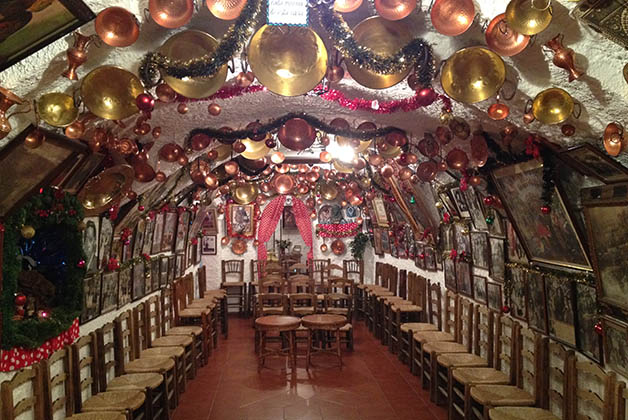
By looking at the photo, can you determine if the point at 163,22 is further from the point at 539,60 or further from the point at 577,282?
the point at 577,282

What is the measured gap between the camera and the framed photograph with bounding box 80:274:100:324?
447 cm

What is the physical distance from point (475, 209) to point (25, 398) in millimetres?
4538

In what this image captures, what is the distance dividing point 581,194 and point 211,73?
8.41 feet

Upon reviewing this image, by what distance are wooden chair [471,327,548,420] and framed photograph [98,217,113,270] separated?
374 cm

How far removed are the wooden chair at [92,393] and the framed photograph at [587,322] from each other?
11.9 ft

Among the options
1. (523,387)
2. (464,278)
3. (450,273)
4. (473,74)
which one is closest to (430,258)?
(450,273)

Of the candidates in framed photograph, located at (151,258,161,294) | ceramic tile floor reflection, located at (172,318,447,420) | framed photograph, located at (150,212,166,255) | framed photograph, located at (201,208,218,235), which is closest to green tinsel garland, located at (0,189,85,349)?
ceramic tile floor reflection, located at (172,318,447,420)

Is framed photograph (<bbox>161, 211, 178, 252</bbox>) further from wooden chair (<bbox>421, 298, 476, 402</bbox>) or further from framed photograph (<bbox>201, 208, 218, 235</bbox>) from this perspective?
wooden chair (<bbox>421, 298, 476, 402</bbox>)

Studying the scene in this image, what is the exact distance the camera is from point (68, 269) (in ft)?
13.5

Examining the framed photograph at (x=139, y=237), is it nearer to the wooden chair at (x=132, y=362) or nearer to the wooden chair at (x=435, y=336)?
the wooden chair at (x=132, y=362)

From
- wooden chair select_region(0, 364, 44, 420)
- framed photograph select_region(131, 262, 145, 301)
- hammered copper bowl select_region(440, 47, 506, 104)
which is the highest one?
hammered copper bowl select_region(440, 47, 506, 104)

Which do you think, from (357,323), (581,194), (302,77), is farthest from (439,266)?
(302,77)

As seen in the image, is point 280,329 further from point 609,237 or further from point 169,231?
point 609,237

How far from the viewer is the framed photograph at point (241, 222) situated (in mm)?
11617
